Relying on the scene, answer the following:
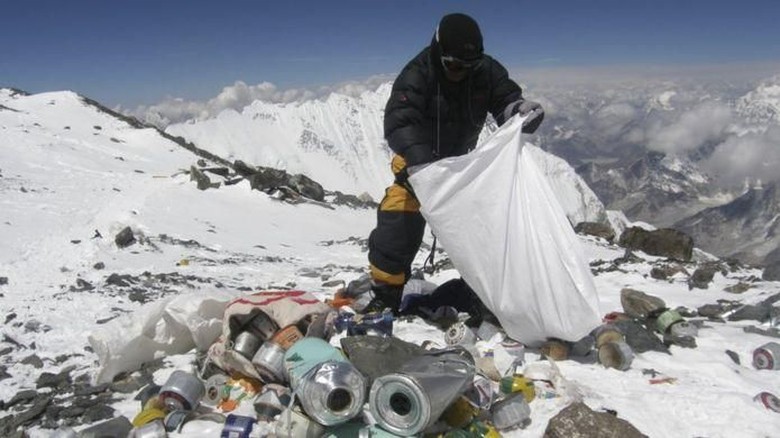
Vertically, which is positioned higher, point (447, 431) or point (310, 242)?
point (447, 431)

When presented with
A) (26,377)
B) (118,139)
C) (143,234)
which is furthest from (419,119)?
(118,139)

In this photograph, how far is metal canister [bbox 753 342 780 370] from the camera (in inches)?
158

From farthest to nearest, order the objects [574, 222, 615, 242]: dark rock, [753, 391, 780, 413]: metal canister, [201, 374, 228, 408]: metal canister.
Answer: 1. [574, 222, 615, 242]: dark rock
2. [201, 374, 228, 408]: metal canister
3. [753, 391, 780, 413]: metal canister

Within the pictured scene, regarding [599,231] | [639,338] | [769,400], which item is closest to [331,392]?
[769,400]

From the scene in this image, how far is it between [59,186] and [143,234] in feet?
18.8

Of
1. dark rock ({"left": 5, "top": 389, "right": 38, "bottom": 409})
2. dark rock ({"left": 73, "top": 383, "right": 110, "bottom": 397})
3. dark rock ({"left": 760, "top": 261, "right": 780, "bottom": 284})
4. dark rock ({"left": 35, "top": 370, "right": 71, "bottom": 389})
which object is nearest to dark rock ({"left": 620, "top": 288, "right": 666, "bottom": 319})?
dark rock ({"left": 760, "top": 261, "right": 780, "bottom": 284})

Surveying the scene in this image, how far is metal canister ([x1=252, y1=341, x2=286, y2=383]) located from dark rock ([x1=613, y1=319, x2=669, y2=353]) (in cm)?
267

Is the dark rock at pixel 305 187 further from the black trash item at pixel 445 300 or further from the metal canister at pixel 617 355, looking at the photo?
the metal canister at pixel 617 355

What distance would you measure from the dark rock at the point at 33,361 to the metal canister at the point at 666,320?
5.17m

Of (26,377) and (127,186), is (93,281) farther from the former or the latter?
(127,186)

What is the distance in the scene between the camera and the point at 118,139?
24047 millimetres

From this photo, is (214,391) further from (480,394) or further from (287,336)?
(480,394)

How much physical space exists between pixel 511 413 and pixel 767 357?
7.31 ft

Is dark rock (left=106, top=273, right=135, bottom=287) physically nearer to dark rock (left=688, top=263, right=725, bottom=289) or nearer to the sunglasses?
the sunglasses
